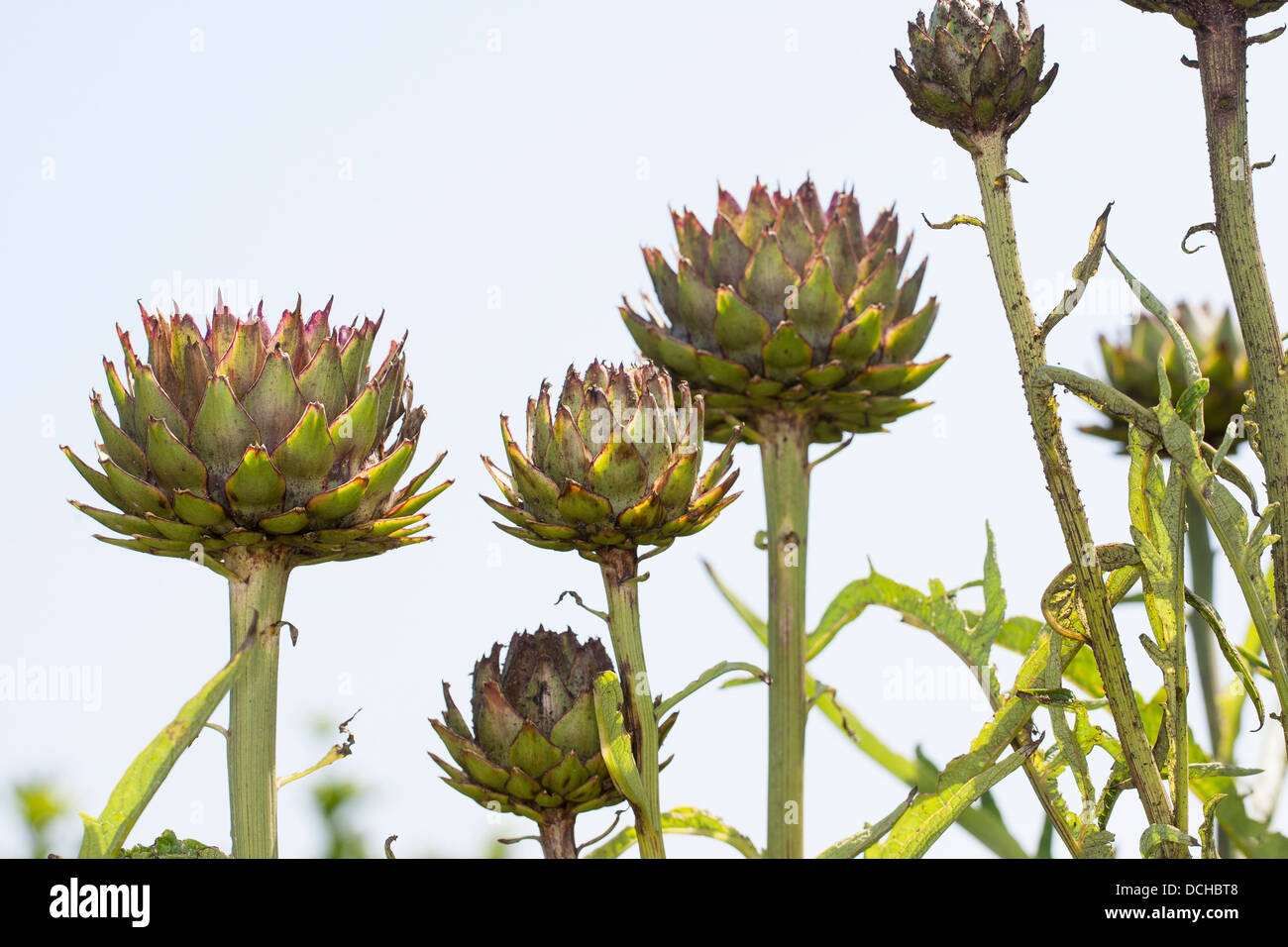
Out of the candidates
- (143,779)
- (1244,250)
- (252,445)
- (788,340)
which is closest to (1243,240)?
(1244,250)

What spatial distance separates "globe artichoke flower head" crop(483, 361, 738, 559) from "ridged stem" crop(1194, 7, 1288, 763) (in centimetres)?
54

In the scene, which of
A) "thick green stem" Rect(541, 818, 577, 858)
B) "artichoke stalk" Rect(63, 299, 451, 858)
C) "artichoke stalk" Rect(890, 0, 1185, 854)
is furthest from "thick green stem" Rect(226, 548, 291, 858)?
"artichoke stalk" Rect(890, 0, 1185, 854)

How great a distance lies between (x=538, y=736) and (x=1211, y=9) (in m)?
0.96

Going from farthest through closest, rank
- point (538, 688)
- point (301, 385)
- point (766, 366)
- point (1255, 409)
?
point (766, 366) → point (538, 688) → point (301, 385) → point (1255, 409)

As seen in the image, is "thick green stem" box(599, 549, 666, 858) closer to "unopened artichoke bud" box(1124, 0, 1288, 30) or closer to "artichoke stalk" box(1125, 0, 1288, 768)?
"artichoke stalk" box(1125, 0, 1288, 768)

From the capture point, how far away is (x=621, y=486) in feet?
4.57

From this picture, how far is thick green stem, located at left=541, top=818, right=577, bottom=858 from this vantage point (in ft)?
4.86

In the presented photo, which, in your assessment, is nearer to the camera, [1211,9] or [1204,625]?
[1211,9]

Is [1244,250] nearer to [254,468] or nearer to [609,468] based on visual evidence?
[609,468]
